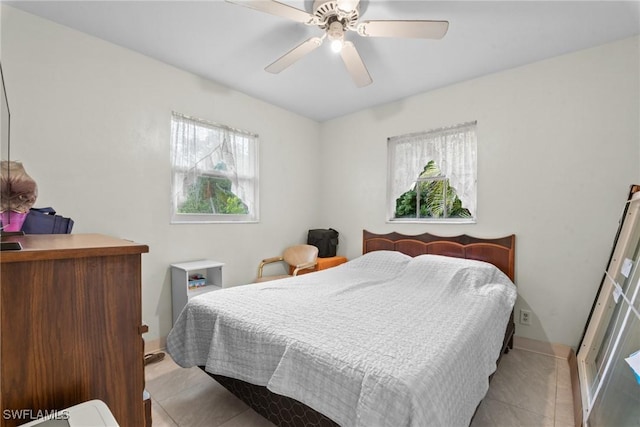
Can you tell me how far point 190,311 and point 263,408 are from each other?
2.62 feet

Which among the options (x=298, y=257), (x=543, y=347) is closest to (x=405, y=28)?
(x=298, y=257)

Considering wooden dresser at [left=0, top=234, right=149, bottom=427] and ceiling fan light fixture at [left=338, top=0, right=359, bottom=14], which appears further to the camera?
ceiling fan light fixture at [left=338, top=0, right=359, bottom=14]

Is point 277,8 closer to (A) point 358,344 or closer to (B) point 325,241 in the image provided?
(A) point 358,344

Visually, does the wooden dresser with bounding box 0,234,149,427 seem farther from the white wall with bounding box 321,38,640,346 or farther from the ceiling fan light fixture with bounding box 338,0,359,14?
the white wall with bounding box 321,38,640,346

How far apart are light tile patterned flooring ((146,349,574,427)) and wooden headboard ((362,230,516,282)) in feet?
2.64

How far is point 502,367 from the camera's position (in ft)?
7.78

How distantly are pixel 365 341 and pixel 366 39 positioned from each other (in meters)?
2.20

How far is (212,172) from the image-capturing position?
3.17m

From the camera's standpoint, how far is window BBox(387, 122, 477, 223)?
306cm

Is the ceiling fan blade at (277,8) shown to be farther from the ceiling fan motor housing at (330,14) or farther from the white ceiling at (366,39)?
the white ceiling at (366,39)

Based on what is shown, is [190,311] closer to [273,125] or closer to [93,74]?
[93,74]

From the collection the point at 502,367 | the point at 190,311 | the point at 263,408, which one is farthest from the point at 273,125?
the point at 502,367

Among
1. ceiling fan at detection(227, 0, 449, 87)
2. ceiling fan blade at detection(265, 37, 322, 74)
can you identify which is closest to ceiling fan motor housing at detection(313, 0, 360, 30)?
ceiling fan at detection(227, 0, 449, 87)

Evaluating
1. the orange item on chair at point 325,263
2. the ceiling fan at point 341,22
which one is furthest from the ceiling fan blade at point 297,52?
the orange item on chair at point 325,263
